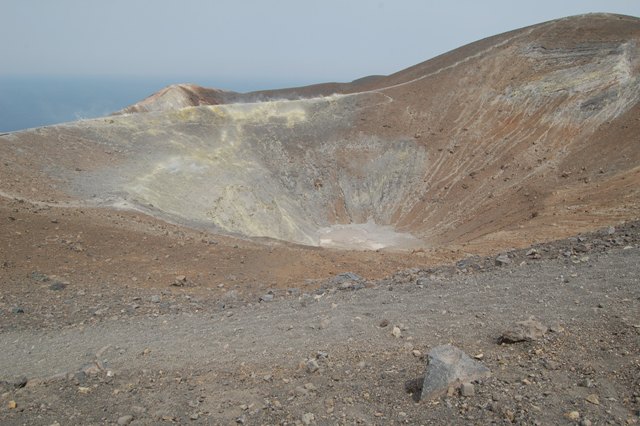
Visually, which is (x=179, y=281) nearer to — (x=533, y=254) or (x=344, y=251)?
(x=344, y=251)

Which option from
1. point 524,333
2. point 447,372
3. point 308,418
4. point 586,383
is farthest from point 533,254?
point 308,418

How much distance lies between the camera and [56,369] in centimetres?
704

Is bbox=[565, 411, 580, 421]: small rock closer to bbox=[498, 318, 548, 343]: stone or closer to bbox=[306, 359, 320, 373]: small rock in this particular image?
bbox=[498, 318, 548, 343]: stone

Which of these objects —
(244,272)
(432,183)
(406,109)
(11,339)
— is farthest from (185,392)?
(406,109)

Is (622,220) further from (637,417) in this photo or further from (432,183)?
(432,183)

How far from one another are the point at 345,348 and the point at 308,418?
62.4 inches

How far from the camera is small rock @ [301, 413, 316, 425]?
5.27m

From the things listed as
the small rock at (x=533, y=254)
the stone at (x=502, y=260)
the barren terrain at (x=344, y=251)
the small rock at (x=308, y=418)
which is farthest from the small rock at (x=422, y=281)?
the small rock at (x=308, y=418)

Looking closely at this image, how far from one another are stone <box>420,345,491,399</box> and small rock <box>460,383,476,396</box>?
4.5 inches

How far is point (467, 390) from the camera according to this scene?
17.2 ft

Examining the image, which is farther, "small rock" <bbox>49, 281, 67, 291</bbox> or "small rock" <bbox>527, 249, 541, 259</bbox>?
"small rock" <bbox>49, 281, 67, 291</bbox>

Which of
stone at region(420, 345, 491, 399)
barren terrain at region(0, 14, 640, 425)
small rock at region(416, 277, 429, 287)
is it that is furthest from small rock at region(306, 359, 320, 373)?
small rock at region(416, 277, 429, 287)

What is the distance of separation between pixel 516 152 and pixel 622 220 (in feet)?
40.3

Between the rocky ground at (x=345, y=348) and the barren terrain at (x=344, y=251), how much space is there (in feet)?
0.12
